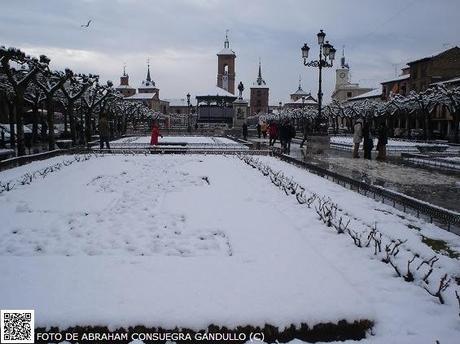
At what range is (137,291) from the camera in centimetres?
384

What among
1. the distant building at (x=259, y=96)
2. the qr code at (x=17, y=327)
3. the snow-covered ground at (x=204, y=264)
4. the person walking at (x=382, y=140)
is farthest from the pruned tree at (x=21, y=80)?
the distant building at (x=259, y=96)

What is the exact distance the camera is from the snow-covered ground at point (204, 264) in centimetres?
347

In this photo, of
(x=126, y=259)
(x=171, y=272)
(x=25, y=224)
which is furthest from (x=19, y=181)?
(x=171, y=272)

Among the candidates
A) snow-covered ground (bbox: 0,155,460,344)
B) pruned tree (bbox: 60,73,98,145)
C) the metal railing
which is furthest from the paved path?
pruned tree (bbox: 60,73,98,145)

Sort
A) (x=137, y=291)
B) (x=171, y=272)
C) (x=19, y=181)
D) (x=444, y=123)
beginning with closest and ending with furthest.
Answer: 1. (x=137, y=291)
2. (x=171, y=272)
3. (x=19, y=181)
4. (x=444, y=123)

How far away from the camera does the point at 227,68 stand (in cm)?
9506

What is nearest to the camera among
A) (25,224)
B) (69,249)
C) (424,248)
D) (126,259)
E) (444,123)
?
(126,259)

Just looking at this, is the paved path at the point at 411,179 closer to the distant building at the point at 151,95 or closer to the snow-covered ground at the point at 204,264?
the snow-covered ground at the point at 204,264

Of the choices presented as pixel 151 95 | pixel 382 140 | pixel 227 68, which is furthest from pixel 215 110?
pixel 382 140

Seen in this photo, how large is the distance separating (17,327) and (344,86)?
10685 centimetres

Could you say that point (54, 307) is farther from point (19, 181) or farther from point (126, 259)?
point (19, 181)

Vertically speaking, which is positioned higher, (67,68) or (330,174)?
(67,68)

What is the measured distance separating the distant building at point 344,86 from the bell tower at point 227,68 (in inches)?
1055

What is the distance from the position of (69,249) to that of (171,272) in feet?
4.93
